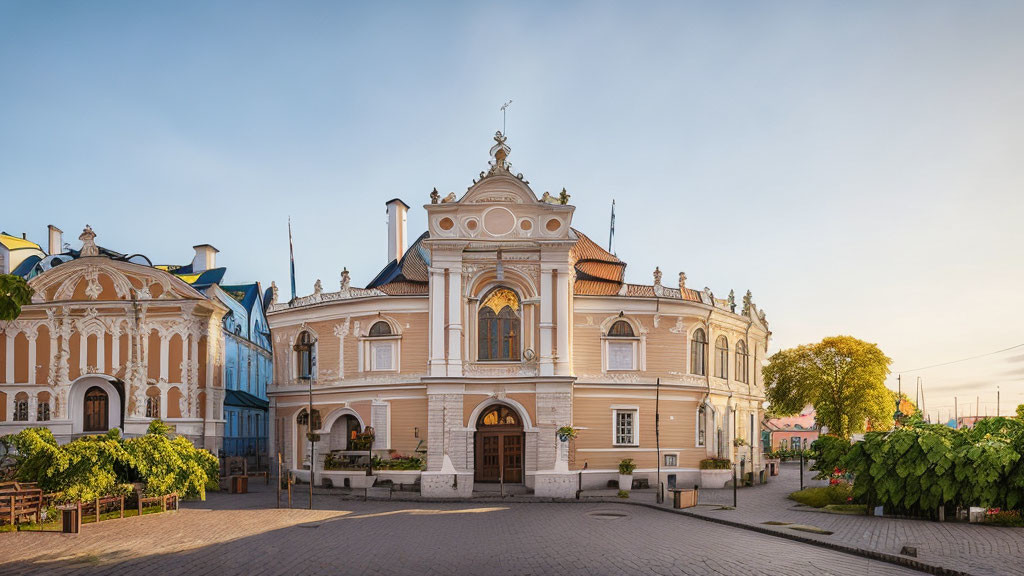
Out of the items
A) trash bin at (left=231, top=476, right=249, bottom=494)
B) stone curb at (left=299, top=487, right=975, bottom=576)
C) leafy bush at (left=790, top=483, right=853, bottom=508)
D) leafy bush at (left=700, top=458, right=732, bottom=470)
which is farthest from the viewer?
leafy bush at (left=700, top=458, right=732, bottom=470)

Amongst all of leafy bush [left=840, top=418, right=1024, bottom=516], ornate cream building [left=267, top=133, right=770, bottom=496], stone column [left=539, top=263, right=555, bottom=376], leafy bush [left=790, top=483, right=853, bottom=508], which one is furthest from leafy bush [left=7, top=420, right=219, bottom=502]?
leafy bush [left=840, top=418, right=1024, bottom=516]

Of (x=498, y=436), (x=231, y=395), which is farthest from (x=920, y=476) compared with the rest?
(x=231, y=395)

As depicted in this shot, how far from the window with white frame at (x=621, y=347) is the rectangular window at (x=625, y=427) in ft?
7.06

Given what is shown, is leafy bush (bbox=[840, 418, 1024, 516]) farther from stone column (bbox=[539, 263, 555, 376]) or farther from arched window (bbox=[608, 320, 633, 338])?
arched window (bbox=[608, 320, 633, 338])

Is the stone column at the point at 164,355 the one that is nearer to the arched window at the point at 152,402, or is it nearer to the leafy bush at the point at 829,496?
the arched window at the point at 152,402

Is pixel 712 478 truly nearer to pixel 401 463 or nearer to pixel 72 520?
Result: pixel 401 463

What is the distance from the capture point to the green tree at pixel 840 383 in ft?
192

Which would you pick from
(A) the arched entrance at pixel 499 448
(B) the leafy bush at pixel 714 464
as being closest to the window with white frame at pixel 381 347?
(A) the arched entrance at pixel 499 448

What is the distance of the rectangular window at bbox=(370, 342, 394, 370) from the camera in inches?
1601

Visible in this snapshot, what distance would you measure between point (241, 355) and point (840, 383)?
3939 cm

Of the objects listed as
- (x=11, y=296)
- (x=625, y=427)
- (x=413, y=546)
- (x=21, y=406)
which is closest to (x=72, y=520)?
(x=413, y=546)

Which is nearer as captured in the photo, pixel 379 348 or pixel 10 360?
pixel 379 348

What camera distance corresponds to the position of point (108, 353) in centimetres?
4322

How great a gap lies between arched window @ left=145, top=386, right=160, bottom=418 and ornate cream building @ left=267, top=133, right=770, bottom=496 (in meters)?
5.44
